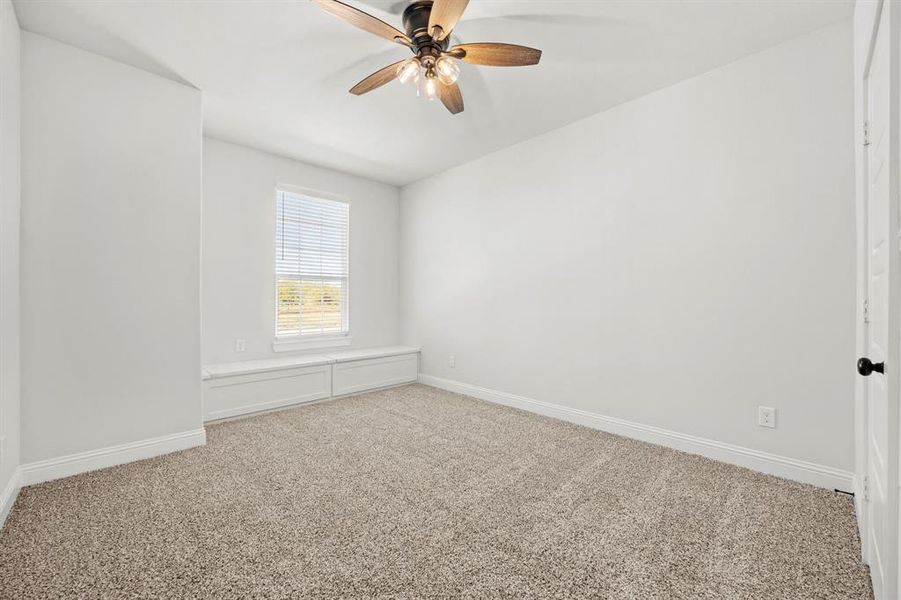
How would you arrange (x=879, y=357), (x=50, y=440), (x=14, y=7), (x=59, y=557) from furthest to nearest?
1. (x=50, y=440)
2. (x=14, y=7)
3. (x=59, y=557)
4. (x=879, y=357)

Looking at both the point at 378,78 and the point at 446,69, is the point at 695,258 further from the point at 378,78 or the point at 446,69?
the point at 378,78

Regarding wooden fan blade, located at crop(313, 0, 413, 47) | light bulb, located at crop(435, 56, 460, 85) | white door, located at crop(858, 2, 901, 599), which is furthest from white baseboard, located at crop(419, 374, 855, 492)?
wooden fan blade, located at crop(313, 0, 413, 47)

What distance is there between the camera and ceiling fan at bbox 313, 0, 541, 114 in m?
1.80

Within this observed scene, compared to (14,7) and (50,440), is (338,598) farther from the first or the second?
(14,7)

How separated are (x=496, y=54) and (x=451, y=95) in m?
0.43

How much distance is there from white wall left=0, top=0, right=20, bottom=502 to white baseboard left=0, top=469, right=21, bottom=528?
1.1 inches

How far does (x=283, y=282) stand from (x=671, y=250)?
11.8 feet

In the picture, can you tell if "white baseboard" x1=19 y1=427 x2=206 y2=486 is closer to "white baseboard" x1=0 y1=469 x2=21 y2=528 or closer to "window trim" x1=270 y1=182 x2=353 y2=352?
"white baseboard" x1=0 y1=469 x2=21 y2=528

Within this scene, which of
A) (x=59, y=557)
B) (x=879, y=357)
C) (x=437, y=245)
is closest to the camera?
(x=879, y=357)

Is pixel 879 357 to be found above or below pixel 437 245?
below

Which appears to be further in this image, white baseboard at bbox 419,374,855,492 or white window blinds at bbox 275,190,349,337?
white window blinds at bbox 275,190,349,337

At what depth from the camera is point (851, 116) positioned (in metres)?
2.13

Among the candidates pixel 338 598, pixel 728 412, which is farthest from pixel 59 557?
pixel 728 412

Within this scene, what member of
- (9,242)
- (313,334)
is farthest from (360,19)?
(313,334)
